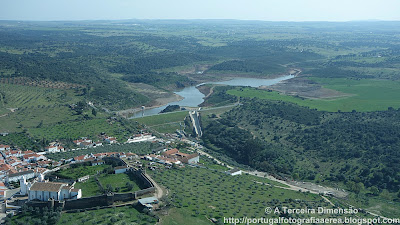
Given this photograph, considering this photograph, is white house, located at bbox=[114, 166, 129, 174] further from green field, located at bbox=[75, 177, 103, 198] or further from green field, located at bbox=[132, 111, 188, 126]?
green field, located at bbox=[132, 111, 188, 126]

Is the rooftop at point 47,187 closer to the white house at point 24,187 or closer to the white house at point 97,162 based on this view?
the white house at point 24,187

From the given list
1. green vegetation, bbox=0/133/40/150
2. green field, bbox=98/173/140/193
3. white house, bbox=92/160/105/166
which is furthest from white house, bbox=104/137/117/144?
green field, bbox=98/173/140/193

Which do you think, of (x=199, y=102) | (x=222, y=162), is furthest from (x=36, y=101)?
(x=222, y=162)

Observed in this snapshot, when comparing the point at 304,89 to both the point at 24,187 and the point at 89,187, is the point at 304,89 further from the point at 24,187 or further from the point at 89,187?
the point at 24,187

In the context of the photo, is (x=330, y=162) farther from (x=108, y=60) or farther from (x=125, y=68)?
(x=108, y=60)

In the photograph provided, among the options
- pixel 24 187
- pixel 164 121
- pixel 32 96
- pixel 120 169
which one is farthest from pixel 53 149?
pixel 32 96

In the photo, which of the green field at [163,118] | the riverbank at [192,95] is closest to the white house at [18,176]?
the green field at [163,118]
